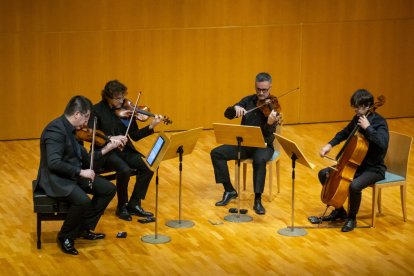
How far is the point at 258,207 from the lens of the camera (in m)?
7.27

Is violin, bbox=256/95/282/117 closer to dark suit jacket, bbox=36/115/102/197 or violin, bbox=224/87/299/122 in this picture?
violin, bbox=224/87/299/122

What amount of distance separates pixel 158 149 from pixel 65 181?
0.72 m

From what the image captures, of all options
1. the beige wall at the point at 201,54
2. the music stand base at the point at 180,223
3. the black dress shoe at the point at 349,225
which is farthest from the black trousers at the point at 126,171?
the beige wall at the point at 201,54

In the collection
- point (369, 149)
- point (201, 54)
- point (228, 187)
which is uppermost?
point (201, 54)

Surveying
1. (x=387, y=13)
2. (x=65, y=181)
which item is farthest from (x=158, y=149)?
(x=387, y=13)

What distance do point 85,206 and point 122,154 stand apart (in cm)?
101

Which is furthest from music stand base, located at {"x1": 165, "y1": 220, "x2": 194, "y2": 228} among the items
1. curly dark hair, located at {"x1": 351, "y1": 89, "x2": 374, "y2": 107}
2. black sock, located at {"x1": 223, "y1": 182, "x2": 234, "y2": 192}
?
curly dark hair, located at {"x1": 351, "y1": 89, "x2": 374, "y2": 107}

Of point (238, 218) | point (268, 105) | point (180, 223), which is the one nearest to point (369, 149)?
point (268, 105)

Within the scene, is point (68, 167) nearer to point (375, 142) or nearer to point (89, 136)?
point (89, 136)

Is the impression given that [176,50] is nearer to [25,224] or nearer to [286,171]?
[286,171]

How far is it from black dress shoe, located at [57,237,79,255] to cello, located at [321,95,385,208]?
196 centimetres

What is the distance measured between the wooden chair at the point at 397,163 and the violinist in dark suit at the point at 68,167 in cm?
230

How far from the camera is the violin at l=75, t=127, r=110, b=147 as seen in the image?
6441 mm

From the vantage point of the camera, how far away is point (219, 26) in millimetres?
9938
